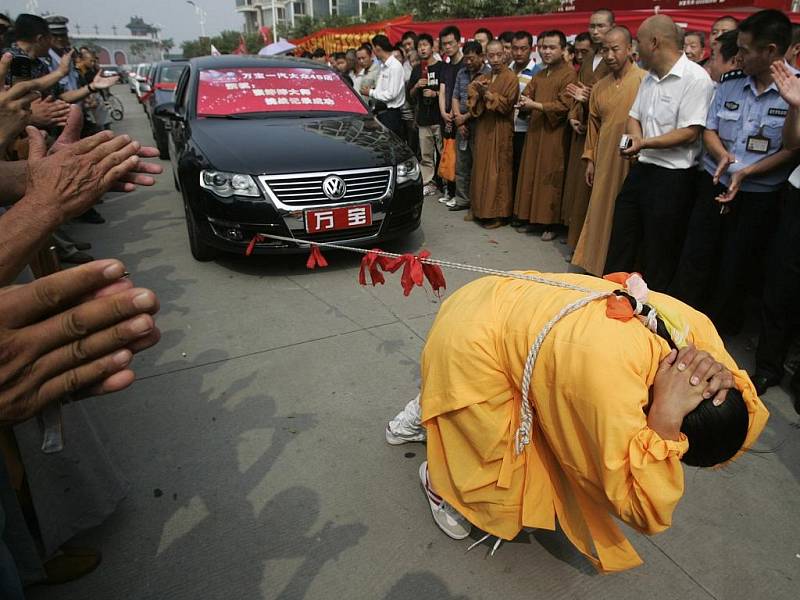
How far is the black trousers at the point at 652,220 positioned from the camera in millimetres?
3473

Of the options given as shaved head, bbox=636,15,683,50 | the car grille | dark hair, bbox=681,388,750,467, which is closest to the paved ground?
dark hair, bbox=681,388,750,467

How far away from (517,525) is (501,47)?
465 cm

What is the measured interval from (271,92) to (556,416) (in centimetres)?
447

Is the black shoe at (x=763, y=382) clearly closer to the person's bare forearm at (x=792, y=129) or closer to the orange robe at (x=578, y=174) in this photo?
the person's bare forearm at (x=792, y=129)

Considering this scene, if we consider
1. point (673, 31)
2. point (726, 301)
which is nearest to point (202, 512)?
point (726, 301)

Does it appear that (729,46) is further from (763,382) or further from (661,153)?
(763,382)

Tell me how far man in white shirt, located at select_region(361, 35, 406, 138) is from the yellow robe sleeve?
20.0 ft

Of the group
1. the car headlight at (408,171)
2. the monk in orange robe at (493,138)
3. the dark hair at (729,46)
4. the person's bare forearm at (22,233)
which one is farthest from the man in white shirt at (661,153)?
the person's bare forearm at (22,233)

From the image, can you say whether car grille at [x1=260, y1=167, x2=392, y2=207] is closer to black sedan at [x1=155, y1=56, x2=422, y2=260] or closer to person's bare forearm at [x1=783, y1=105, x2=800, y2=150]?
black sedan at [x1=155, y1=56, x2=422, y2=260]

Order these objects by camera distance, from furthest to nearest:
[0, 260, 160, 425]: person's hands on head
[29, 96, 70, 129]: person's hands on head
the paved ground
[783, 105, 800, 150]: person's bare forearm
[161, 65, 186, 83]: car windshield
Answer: [161, 65, 186, 83]: car windshield
[783, 105, 800, 150]: person's bare forearm
[29, 96, 70, 129]: person's hands on head
the paved ground
[0, 260, 160, 425]: person's hands on head

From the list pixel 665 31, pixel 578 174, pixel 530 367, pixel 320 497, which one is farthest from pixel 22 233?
pixel 578 174

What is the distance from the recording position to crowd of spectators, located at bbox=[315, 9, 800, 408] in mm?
2863

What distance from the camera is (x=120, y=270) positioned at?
0.76 metres

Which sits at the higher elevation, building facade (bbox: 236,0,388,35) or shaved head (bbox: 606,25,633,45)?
building facade (bbox: 236,0,388,35)
